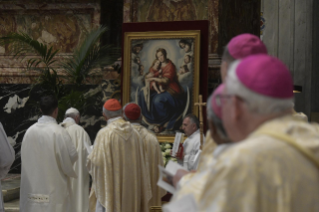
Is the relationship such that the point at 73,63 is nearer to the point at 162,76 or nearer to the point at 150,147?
the point at 162,76

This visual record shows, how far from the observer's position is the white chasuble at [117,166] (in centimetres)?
607

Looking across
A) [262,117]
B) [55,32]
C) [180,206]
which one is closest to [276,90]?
[262,117]

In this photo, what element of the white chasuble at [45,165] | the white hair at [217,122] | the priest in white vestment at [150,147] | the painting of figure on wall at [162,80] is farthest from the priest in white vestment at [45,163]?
the white hair at [217,122]

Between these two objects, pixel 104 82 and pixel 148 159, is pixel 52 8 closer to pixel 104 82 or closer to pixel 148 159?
pixel 104 82

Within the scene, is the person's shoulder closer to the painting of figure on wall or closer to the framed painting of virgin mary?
the framed painting of virgin mary

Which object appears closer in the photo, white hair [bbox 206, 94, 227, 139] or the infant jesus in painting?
white hair [bbox 206, 94, 227, 139]

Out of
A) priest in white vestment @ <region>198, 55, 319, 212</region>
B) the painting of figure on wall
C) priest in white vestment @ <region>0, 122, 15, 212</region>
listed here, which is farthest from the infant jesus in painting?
priest in white vestment @ <region>198, 55, 319, 212</region>

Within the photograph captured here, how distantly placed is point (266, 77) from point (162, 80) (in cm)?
760

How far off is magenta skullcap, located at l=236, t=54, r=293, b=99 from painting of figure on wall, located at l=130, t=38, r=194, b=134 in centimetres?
733

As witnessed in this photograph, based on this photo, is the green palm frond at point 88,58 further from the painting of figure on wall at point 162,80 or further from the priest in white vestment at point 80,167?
the priest in white vestment at point 80,167

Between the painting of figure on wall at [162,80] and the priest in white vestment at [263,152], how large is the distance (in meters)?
7.32

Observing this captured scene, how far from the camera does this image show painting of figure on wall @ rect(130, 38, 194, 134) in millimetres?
9031

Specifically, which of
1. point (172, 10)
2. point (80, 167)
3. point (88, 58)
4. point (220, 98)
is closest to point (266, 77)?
point (220, 98)

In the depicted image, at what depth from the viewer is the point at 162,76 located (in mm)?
9188
